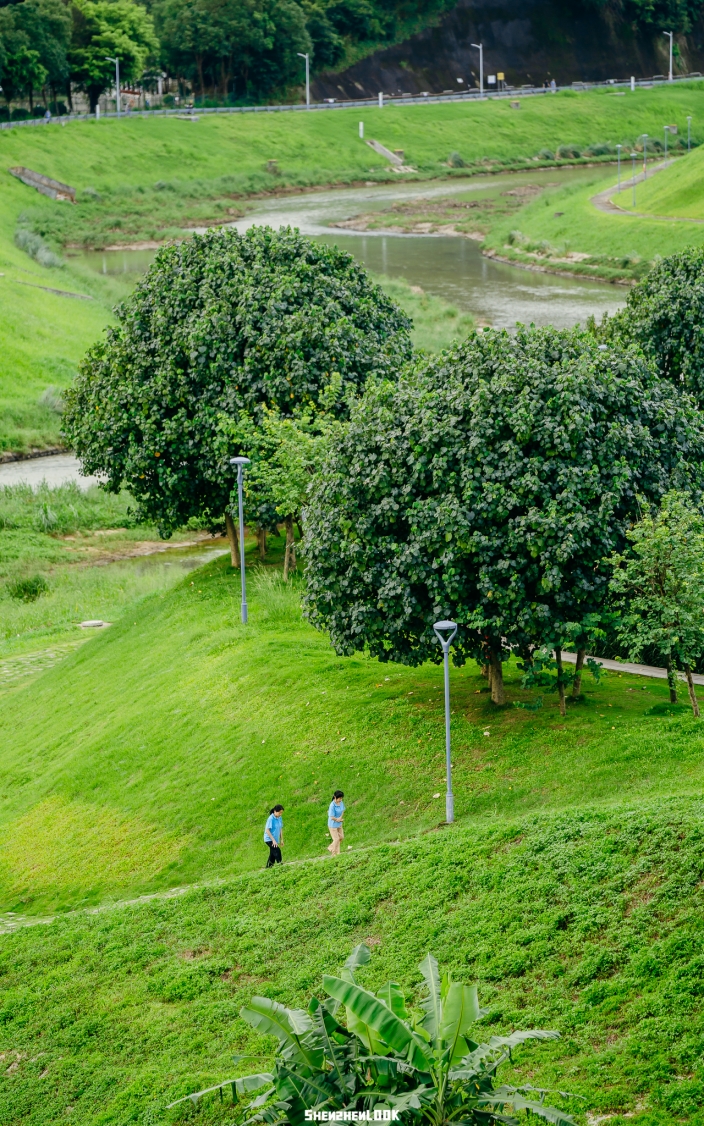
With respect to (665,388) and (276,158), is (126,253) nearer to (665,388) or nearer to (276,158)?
(276,158)

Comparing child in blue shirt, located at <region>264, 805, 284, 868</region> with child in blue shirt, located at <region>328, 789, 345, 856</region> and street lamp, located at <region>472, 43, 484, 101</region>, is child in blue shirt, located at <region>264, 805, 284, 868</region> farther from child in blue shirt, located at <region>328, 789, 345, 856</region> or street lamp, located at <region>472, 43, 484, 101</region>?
street lamp, located at <region>472, 43, 484, 101</region>

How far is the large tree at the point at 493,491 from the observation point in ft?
71.7

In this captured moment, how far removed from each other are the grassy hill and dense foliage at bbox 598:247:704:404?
106 feet

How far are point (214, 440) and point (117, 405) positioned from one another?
403 cm

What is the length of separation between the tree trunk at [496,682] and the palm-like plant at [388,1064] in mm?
11391

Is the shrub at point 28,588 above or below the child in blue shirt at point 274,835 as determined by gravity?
below

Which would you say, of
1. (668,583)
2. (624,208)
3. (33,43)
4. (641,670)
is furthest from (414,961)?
(33,43)

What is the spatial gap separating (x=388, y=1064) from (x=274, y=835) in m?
8.90

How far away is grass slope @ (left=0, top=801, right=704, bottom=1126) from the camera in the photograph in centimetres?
1351

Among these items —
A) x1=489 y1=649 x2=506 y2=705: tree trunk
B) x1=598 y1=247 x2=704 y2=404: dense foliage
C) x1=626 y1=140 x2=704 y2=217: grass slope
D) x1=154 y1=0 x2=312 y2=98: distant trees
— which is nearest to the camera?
x1=489 y1=649 x2=506 y2=705: tree trunk

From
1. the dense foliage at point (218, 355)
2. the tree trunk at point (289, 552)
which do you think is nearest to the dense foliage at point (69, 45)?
the dense foliage at point (218, 355)

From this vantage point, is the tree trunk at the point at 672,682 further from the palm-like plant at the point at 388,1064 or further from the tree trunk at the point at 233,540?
the tree trunk at the point at 233,540

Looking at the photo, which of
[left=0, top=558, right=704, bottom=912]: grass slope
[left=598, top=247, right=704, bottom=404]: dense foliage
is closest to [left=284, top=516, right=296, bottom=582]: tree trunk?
[left=0, top=558, right=704, bottom=912]: grass slope

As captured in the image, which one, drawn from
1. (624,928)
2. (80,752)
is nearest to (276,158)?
(80,752)
